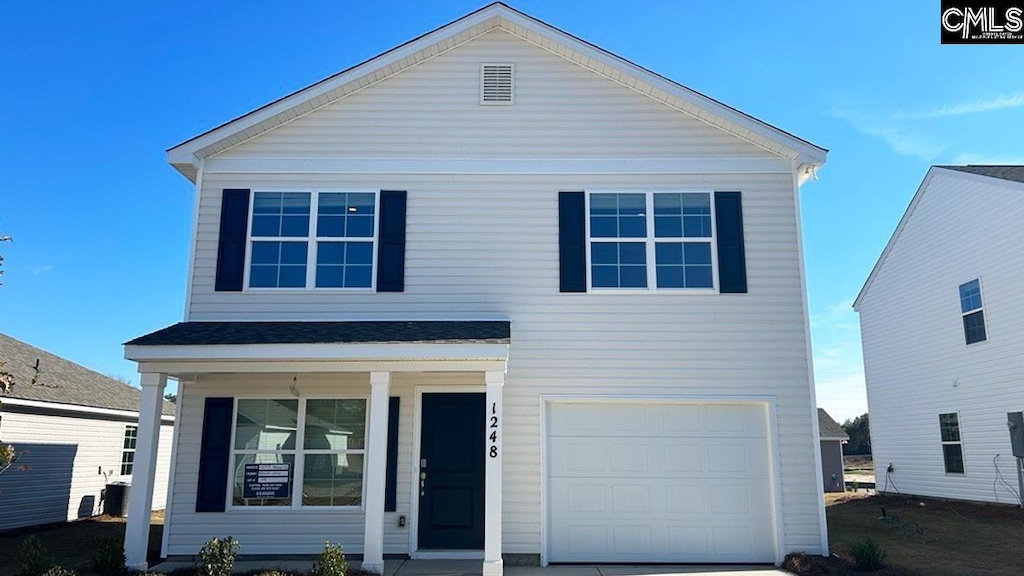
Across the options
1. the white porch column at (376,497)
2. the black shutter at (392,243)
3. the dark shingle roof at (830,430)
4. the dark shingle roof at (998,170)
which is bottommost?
the white porch column at (376,497)

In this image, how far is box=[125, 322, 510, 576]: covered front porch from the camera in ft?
29.7

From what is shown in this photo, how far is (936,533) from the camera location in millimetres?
13508

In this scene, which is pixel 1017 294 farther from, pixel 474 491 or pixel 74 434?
pixel 74 434

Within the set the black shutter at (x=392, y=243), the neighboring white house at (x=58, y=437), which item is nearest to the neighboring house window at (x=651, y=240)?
the black shutter at (x=392, y=243)

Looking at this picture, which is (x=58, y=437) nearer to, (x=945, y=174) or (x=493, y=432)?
(x=493, y=432)

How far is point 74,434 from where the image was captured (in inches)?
597

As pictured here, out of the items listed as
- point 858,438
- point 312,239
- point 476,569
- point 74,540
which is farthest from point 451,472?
point 858,438

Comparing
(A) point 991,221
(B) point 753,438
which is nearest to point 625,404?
(B) point 753,438

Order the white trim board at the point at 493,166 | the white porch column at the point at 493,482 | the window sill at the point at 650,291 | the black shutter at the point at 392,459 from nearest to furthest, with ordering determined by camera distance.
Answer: the white porch column at the point at 493,482, the black shutter at the point at 392,459, the window sill at the point at 650,291, the white trim board at the point at 493,166

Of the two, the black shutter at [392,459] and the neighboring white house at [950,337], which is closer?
the black shutter at [392,459]

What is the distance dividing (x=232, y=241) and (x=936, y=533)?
13242 mm

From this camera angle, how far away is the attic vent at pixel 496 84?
11078mm

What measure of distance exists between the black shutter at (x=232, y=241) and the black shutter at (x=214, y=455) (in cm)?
167

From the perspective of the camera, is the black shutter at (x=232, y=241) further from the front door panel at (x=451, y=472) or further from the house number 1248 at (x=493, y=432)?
the house number 1248 at (x=493, y=432)
